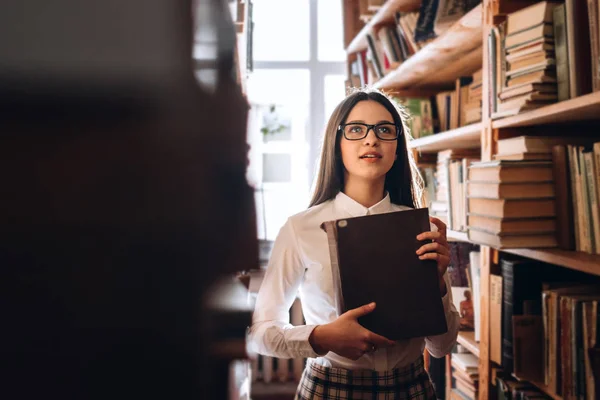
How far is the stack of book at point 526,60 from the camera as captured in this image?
4.05ft

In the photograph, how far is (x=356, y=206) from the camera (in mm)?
1164

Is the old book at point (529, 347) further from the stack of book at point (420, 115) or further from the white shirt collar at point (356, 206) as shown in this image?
the stack of book at point (420, 115)

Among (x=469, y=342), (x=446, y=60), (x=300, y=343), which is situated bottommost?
(x=469, y=342)

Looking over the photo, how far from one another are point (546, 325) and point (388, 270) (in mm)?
674

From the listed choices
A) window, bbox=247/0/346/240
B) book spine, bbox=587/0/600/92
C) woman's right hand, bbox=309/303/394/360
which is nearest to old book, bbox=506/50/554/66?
book spine, bbox=587/0/600/92

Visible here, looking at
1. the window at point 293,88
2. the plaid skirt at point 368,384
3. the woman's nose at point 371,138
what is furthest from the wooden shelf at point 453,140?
the window at point 293,88

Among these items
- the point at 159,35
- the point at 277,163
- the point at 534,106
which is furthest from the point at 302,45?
the point at 159,35

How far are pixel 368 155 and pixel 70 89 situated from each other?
1.01m

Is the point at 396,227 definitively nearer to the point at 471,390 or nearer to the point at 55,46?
the point at 55,46

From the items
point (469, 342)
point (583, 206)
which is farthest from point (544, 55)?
point (469, 342)

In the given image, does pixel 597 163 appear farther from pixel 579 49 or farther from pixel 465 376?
pixel 465 376

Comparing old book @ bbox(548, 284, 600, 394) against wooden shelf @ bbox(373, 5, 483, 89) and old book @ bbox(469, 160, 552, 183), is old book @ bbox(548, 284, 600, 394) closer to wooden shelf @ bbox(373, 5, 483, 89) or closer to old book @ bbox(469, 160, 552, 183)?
old book @ bbox(469, 160, 552, 183)

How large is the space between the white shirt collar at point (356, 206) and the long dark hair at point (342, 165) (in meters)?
0.05

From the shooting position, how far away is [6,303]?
0.10 m
